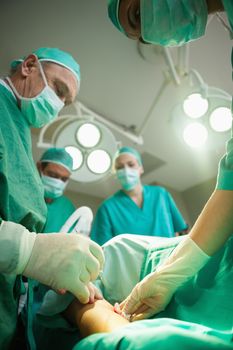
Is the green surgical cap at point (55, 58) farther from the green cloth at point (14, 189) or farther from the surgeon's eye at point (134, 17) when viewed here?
the surgeon's eye at point (134, 17)

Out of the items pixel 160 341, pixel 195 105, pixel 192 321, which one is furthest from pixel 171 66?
pixel 160 341

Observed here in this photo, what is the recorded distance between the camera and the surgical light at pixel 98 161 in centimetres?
206

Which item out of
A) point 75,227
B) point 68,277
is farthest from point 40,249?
point 75,227

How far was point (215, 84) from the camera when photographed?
2.58 m

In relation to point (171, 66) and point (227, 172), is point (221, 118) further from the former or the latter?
point (227, 172)

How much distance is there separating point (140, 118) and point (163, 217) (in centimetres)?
128

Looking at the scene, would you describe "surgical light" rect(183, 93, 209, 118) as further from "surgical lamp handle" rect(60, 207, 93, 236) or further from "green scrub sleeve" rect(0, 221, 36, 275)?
"green scrub sleeve" rect(0, 221, 36, 275)

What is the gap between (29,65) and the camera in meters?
1.31

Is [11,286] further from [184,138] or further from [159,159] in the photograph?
[159,159]

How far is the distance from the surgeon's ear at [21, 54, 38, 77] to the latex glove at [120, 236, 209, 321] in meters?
1.07

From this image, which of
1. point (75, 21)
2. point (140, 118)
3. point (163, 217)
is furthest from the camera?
point (140, 118)

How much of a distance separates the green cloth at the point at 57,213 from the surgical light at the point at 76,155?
39 centimetres

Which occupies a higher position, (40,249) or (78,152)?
(78,152)

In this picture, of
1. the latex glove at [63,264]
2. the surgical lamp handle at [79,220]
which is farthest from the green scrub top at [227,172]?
the surgical lamp handle at [79,220]
